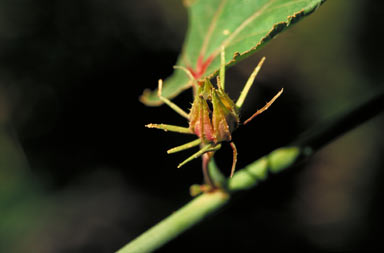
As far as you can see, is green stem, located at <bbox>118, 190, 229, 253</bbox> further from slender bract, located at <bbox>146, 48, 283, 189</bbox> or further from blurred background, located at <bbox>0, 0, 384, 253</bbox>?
blurred background, located at <bbox>0, 0, 384, 253</bbox>

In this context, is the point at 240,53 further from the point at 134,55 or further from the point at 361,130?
the point at 361,130

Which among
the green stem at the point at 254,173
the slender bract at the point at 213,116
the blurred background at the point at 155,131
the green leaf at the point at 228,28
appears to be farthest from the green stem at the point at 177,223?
the blurred background at the point at 155,131

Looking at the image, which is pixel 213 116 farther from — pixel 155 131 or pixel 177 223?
pixel 155 131

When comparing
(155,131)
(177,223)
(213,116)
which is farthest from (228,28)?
(155,131)

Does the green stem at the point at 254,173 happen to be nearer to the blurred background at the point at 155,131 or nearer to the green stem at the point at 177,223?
the green stem at the point at 177,223

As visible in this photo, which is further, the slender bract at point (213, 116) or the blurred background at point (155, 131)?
the blurred background at point (155, 131)
